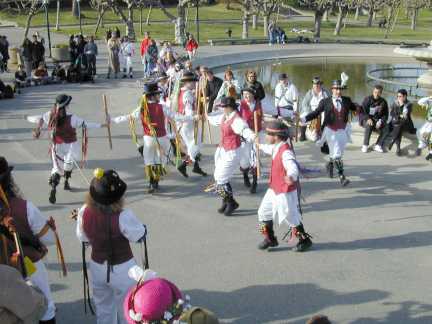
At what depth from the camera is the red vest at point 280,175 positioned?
7.23 meters

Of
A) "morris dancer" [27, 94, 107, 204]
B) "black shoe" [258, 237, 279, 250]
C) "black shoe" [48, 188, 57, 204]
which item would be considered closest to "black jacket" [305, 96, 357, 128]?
"black shoe" [258, 237, 279, 250]

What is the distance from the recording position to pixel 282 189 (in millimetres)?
7254

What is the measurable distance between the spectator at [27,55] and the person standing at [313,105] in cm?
1249

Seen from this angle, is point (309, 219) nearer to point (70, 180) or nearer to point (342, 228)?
point (342, 228)

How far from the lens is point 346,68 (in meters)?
27.3

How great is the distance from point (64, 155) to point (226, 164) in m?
2.69

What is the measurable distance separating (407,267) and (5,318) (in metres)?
5.08

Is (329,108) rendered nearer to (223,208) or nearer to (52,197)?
(223,208)

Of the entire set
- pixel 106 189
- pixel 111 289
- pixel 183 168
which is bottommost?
pixel 183 168

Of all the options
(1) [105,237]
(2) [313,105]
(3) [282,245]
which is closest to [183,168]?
(2) [313,105]

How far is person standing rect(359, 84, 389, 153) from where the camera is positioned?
39.8 feet

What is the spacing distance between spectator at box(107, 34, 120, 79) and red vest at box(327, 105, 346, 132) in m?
12.9

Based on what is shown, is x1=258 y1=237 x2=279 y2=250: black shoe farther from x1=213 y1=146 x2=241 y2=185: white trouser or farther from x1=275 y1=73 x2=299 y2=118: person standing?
x1=275 y1=73 x2=299 y2=118: person standing

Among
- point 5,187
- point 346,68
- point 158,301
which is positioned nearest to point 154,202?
point 5,187
